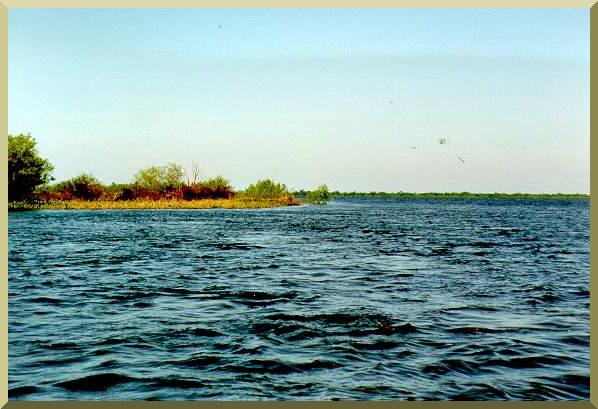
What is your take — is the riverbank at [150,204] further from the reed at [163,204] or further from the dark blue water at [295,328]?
the dark blue water at [295,328]

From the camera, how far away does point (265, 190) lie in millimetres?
122188

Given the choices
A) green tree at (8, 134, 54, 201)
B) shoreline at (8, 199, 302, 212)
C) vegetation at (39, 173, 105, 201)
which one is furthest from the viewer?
vegetation at (39, 173, 105, 201)

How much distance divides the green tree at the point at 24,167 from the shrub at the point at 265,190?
161 ft

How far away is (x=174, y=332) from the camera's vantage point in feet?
44.2

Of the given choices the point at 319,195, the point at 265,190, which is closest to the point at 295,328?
the point at 265,190

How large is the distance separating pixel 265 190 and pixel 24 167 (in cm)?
5679

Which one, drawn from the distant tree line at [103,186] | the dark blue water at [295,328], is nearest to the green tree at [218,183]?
the distant tree line at [103,186]

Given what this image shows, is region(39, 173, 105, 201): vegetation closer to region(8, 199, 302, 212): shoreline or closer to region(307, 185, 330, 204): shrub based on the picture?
region(8, 199, 302, 212): shoreline

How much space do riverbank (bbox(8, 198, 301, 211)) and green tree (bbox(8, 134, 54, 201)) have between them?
353 centimetres

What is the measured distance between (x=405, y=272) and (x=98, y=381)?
56.3 ft

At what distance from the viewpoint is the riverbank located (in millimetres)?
84938

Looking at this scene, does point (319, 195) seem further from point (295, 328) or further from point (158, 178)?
point (295, 328)

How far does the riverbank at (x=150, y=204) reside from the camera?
3344 inches

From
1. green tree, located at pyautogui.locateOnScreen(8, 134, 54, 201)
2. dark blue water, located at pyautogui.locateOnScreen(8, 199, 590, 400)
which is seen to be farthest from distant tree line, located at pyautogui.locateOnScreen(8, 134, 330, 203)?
dark blue water, located at pyautogui.locateOnScreen(8, 199, 590, 400)
